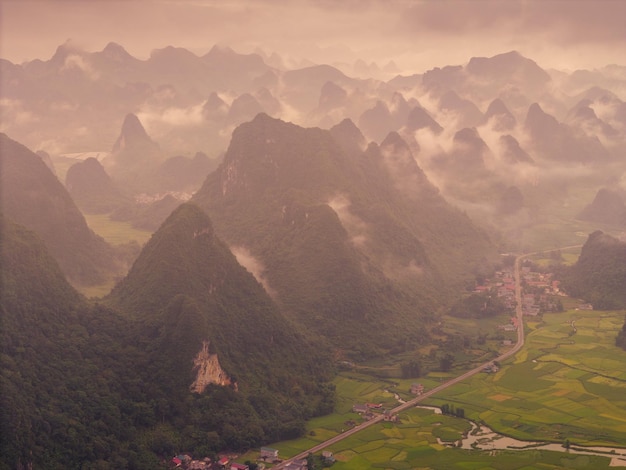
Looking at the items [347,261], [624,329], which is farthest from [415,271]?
[624,329]

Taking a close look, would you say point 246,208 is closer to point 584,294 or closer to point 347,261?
point 347,261

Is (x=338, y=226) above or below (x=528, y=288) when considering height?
above

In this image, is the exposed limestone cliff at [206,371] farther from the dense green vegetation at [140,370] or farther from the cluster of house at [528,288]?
the cluster of house at [528,288]

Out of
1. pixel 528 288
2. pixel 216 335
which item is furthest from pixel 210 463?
pixel 528 288

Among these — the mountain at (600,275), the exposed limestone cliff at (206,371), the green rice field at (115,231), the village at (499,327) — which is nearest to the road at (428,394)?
the village at (499,327)

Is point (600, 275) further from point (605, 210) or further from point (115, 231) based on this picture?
point (115, 231)

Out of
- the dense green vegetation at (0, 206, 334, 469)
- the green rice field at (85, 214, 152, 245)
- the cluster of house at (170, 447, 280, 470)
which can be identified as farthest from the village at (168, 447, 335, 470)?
the green rice field at (85, 214, 152, 245)

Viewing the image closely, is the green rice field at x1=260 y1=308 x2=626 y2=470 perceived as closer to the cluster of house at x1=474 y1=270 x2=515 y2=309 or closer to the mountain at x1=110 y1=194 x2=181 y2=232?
the cluster of house at x1=474 y1=270 x2=515 y2=309
